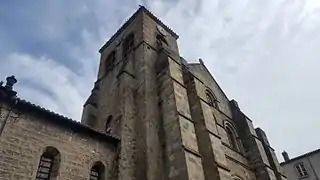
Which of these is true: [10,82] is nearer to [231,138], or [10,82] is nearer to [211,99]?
[211,99]

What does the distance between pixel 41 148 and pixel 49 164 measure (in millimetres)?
657

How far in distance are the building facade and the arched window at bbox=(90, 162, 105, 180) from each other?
→ 24.4m

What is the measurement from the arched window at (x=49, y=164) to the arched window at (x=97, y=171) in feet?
5.02

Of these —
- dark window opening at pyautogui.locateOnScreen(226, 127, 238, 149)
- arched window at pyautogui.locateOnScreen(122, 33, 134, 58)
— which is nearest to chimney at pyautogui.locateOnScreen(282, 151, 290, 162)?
dark window opening at pyautogui.locateOnScreen(226, 127, 238, 149)

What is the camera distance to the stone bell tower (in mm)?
10836

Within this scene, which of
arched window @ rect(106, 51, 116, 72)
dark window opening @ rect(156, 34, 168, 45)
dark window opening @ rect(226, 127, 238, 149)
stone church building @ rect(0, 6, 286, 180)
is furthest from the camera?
arched window @ rect(106, 51, 116, 72)

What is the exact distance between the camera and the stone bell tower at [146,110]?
35.6 feet

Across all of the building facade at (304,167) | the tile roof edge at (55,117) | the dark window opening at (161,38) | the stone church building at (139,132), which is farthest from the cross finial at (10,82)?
the building facade at (304,167)

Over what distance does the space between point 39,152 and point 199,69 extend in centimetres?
1355

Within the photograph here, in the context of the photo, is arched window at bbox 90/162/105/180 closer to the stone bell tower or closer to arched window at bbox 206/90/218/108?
the stone bell tower

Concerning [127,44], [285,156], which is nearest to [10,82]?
[127,44]

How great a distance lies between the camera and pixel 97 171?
1063cm

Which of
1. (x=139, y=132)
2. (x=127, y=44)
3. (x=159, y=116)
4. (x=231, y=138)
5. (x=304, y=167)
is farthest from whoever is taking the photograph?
(x=304, y=167)

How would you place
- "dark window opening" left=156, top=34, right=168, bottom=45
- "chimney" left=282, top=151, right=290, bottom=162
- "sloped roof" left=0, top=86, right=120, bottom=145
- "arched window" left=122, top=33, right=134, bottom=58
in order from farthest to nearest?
"chimney" left=282, top=151, right=290, bottom=162 → "dark window opening" left=156, top=34, right=168, bottom=45 → "arched window" left=122, top=33, right=134, bottom=58 → "sloped roof" left=0, top=86, right=120, bottom=145
